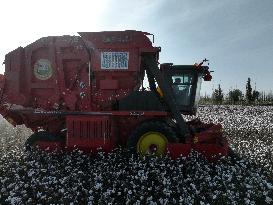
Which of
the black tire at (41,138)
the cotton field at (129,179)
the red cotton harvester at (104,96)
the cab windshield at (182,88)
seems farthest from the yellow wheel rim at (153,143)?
the black tire at (41,138)

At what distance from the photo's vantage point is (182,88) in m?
13.1

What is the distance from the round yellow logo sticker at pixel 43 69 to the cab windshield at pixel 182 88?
13.3 feet

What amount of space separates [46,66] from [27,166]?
11.9 ft

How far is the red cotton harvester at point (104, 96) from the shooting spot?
11977 mm

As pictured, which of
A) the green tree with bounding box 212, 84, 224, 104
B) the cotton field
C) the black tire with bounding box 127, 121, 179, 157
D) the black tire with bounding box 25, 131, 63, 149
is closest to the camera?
the cotton field

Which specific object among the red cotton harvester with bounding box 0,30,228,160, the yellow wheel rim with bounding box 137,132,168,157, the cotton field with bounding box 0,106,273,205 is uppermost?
the red cotton harvester with bounding box 0,30,228,160

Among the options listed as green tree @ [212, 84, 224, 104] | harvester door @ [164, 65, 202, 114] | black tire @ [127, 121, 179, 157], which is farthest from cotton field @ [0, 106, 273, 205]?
green tree @ [212, 84, 224, 104]

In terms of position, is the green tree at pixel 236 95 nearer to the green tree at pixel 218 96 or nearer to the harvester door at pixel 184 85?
the green tree at pixel 218 96

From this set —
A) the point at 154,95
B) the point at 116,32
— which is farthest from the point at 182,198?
the point at 116,32

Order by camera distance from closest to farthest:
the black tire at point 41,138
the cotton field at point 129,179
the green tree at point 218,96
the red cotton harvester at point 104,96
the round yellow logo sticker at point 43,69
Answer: the cotton field at point 129,179, the red cotton harvester at point 104,96, the black tire at point 41,138, the round yellow logo sticker at point 43,69, the green tree at point 218,96

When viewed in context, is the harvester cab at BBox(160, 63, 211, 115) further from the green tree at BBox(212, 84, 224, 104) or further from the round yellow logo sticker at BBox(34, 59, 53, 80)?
the green tree at BBox(212, 84, 224, 104)

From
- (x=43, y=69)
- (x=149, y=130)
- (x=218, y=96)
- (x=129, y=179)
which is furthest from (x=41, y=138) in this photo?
(x=218, y=96)

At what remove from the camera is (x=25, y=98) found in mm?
13227

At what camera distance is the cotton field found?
27.6ft
